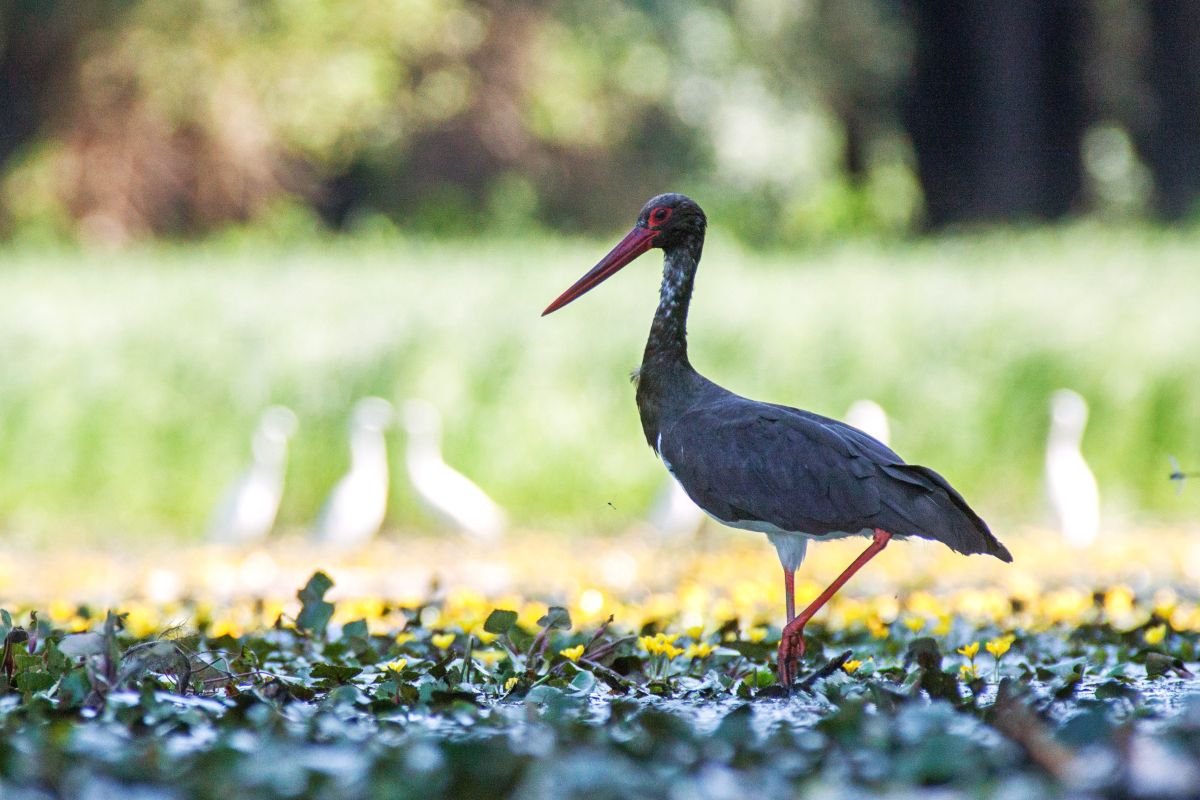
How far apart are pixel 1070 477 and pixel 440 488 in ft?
12.5

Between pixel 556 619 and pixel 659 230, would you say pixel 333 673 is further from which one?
pixel 659 230

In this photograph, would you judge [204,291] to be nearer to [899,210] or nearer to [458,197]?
[458,197]

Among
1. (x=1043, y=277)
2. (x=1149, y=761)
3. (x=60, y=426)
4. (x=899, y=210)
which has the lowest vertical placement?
(x=1149, y=761)

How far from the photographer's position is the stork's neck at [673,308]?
4980 millimetres

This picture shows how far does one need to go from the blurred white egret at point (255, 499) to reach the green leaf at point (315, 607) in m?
5.32

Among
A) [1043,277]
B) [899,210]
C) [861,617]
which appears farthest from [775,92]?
[861,617]

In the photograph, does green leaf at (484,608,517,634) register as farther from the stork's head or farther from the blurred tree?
the blurred tree

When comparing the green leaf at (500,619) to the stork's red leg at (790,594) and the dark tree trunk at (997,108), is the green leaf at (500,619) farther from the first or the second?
the dark tree trunk at (997,108)

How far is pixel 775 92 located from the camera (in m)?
30.5

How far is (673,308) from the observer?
199 inches


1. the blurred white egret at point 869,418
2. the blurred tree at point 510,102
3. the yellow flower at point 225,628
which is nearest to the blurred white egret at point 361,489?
the blurred white egret at point 869,418

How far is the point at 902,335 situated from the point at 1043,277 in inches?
79.6

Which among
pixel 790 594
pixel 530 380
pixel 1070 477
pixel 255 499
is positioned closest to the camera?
pixel 790 594

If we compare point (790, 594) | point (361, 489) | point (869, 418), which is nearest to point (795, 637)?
point (790, 594)
